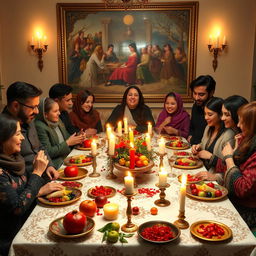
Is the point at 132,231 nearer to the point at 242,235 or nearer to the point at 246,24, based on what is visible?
the point at 242,235

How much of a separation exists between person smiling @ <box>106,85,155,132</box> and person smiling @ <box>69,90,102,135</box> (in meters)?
0.36

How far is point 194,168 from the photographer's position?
319cm

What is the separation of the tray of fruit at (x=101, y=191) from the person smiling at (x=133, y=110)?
289 cm

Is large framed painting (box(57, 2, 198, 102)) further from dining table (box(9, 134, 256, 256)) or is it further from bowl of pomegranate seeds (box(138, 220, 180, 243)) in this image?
bowl of pomegranate seeds (box(138, 220, 180, 243))

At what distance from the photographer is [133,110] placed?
5.56 metres

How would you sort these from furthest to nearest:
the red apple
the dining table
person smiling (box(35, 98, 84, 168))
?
person smiling (box(35, 98, 84, 168)) < the red apple < the dining table

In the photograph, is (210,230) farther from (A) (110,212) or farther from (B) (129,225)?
(A) (110,212)

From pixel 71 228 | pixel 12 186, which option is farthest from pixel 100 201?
pixel 12 186

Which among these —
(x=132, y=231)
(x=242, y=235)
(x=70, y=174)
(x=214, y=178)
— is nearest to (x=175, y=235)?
(x=132, y=231)

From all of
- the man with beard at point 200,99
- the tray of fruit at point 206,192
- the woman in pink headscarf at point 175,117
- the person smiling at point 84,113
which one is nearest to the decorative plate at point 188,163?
the tray of fruit at point 206,192

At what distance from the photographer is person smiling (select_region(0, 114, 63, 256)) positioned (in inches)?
84.2

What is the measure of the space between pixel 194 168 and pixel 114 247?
1.58 metres

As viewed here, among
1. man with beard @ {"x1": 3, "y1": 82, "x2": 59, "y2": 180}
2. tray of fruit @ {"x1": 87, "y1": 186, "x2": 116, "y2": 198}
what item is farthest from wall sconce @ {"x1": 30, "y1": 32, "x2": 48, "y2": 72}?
tray of fruit @ {"x1": 87, "y1": 186, "x2": 116, "y2": 198}

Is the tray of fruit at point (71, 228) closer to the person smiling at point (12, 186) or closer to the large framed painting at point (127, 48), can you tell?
the person smiling at point (12, 186)
